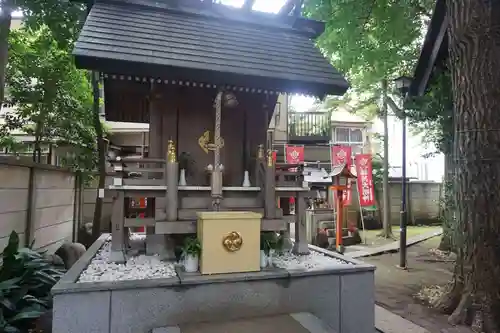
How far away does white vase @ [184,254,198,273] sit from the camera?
4.79 metres

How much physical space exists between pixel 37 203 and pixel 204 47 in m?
5.06

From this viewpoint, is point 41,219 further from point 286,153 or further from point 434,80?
point 286,153

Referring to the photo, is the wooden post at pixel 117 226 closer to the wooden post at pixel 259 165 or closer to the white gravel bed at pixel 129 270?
the white gravel bed at pixel 129 270

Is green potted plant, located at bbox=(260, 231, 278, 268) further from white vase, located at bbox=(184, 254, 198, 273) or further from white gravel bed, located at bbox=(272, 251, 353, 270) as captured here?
white vase, located at bbox=(184, 254, 198, 273)

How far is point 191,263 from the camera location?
480 centimetres

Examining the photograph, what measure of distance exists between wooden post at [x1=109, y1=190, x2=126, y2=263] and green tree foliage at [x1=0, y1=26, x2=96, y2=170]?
474cm

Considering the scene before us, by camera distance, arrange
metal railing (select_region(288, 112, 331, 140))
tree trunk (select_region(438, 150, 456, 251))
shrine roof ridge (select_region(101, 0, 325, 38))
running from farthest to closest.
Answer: metal railing (select_region(288, 112, 331, 140))
tree trunk (select_region(438, 150, 456, 251))
shrine roof ridge (select_region(101, 0, 325, 38))

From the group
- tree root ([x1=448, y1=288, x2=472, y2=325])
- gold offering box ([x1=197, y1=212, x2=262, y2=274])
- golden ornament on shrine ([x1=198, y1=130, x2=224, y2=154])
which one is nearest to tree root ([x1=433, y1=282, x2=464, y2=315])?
tree root ([x1=448, y1=288, x2=472, y2=325])

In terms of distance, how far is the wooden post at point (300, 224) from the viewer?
6195mm

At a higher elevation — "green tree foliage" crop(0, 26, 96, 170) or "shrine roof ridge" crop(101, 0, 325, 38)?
"shrine roof ridge" crop(101, 0, 325, 38)

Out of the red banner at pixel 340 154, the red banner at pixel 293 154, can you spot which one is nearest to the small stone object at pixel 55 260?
the red banner at pixel 293 154

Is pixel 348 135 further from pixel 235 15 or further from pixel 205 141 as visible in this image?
pixel 205 141

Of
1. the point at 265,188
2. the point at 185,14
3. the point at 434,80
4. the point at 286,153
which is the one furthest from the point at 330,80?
the point at 286,153

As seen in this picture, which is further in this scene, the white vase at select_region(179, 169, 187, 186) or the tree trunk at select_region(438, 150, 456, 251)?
the tree trunk at select_region(438, 150, 456, 251)
